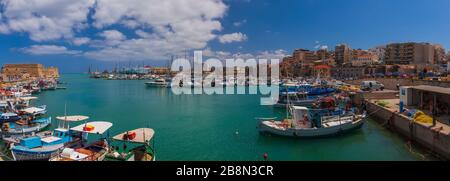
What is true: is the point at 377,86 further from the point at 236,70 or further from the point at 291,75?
the point at 236,70

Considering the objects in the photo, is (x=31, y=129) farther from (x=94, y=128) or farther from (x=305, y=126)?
(x=305, y=126)

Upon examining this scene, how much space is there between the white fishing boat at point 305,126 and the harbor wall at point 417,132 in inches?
99.8

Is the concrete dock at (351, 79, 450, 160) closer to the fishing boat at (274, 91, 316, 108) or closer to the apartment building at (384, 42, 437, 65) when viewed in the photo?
the fishing boat at (274, 91, 316, 108)

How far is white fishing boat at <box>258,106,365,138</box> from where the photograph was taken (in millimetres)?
19812

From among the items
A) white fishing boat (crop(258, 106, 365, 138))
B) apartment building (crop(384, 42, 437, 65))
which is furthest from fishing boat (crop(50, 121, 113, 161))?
apartment building (crop(384, 42, 437, 65))

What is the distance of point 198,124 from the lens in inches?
1038

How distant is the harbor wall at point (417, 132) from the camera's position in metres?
14.4

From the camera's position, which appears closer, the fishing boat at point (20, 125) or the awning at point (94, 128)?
the awning at point (94, 128)

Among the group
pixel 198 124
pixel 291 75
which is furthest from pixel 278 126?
pixel 291 75

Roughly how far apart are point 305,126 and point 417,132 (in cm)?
693

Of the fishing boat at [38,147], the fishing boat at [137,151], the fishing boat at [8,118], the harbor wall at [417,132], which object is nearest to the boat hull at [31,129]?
the fishing boat at [8,118]

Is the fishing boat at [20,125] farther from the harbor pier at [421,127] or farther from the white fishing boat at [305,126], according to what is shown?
the harbor pier at [421,127]

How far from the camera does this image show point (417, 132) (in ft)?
56.4

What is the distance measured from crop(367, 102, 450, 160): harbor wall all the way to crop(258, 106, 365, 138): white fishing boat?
253cm
